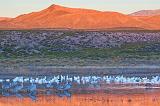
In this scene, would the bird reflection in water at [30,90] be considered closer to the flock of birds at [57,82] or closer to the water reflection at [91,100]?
the flock of birds at [57,82]

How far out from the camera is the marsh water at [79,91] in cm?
2236

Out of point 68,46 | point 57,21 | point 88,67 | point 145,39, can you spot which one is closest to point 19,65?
point 88,67

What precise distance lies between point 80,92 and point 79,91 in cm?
39

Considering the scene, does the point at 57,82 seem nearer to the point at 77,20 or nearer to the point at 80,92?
the point at 80,92

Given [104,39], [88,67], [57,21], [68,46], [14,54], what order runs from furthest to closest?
[57,21] < [104,39] < [68,46] < [14,54] < [88,67]

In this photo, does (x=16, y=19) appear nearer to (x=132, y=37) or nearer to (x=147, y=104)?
(x=132, y=37)

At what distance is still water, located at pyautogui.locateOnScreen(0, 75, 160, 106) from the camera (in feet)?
73.3

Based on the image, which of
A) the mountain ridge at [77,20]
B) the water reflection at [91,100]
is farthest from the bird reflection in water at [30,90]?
the mountain ridge at [77,20]

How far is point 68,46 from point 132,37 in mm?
10320

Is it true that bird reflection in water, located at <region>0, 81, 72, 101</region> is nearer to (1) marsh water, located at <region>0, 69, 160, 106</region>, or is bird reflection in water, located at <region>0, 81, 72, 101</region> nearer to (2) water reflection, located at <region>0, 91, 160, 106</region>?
(1) marsh water, located at <region>0, 69, 160, 106</region>

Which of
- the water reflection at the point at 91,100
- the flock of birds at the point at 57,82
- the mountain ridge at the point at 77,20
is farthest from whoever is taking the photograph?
the mountain ridge at the point at 77,20

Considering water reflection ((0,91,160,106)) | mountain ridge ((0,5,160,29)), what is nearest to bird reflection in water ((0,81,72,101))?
water reflection ((0,91,160,106))

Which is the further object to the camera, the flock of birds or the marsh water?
the flock of birds

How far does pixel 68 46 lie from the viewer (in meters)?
50.5
